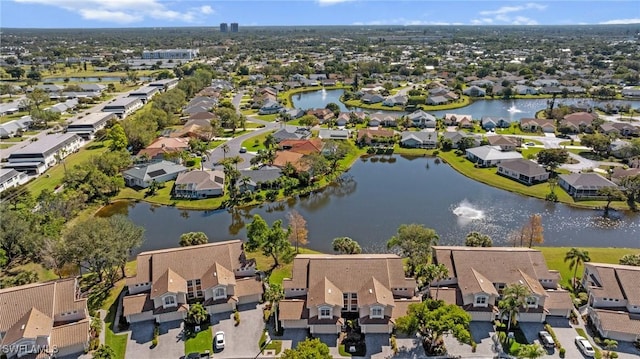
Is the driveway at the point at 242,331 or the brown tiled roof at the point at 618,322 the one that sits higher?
the brown tiled roof at the point at 618,322

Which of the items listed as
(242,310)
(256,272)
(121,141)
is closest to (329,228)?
(256,272)

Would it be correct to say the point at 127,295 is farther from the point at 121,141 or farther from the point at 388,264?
the point at 121,141

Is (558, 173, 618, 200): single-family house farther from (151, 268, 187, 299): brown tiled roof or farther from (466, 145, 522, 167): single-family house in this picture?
(151, 268, 187, 299): brown tiled roof

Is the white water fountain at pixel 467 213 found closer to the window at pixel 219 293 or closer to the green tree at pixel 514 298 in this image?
the green tree at pixel 514 298

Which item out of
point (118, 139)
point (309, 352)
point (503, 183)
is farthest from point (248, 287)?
point (118, 139)

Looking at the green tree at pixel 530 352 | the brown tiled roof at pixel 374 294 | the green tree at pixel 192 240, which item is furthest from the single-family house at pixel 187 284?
the green tree at pixel 530 352

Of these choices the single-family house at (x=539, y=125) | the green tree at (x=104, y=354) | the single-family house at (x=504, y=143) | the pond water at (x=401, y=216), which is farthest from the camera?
the single-family house at (x=539, y=125)
